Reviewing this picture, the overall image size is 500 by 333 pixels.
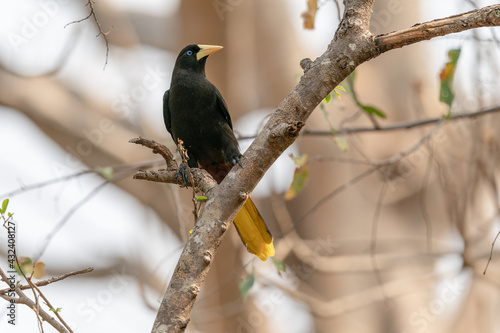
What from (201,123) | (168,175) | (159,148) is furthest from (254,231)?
(159,148)

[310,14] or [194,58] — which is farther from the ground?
[194,58]

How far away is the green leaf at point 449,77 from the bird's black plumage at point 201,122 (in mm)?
1285

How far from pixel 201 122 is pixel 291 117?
1523 mm

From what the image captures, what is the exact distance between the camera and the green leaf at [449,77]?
11.3 feet

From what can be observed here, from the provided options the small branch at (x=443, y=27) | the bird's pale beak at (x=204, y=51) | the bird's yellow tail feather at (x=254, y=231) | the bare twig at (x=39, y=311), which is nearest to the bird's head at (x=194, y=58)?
the bird's pale beak at (x=204, y=51)

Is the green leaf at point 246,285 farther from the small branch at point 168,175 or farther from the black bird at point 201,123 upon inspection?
the small branch at point 168,175

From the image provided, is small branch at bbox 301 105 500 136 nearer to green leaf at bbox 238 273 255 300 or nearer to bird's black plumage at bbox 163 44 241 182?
bird's black plumage at bbox 163 44 241 182

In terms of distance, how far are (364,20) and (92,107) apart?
16.3 ft

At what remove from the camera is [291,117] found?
86.0 inches

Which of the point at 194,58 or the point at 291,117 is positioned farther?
the point at 194,58

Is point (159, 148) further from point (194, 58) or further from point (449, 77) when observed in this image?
point (449, 77)

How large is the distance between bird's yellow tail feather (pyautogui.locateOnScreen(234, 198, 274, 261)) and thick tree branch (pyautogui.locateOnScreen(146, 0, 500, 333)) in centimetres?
117

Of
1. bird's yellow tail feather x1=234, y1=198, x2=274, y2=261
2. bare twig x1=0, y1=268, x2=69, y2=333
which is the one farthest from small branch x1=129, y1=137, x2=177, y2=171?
bird's yellow tail feather x1=234, y1=198, x2=274, y2=261

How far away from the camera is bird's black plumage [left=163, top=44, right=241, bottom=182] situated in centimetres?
363
